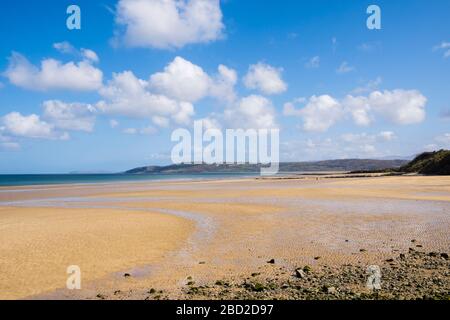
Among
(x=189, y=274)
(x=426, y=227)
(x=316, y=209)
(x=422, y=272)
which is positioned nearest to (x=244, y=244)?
(x=189, y=274)

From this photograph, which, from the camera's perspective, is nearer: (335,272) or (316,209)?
(335,272)

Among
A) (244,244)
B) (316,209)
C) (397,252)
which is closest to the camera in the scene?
(397,252)

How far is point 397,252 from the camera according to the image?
42.3 feet

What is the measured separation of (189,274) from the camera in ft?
36.5

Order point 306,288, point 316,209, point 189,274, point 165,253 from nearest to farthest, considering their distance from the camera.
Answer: point 306,288, point 189,274, point 165,253, point 316,209

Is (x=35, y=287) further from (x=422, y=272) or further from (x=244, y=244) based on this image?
(x=422, y=272)

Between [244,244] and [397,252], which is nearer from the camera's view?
[397,252]
